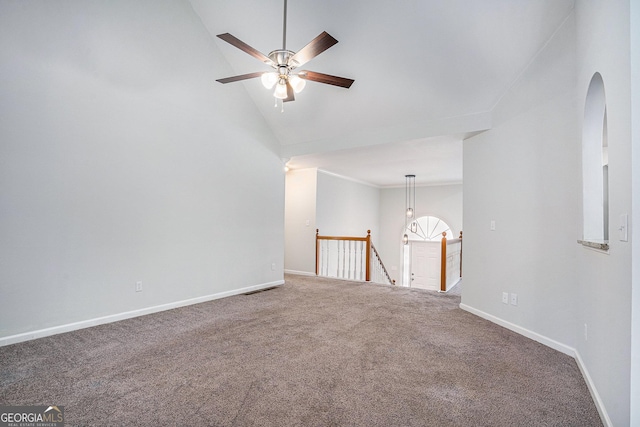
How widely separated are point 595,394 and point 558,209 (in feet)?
4.99

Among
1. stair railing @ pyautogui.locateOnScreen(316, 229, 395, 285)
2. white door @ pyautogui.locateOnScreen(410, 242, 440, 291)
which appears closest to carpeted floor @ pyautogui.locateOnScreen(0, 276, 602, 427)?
stair railing @ pyautogui.locateOnScreen(316, 229, 395, 285)

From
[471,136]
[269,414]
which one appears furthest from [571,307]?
[269,414]

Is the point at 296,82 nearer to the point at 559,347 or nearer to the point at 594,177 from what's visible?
the point at 594,177

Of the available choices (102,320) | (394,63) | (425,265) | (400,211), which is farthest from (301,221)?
(102,320)

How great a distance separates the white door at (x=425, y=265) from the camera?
24.4ft

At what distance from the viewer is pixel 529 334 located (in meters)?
3.04

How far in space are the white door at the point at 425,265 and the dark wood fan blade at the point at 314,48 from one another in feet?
19.4

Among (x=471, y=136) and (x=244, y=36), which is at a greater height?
(x=244, y=36)

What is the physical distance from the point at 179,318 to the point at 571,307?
12.9 feet

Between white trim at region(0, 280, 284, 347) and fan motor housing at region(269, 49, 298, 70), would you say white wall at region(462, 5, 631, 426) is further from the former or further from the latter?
white trim at region(0, 280, 284, 347)

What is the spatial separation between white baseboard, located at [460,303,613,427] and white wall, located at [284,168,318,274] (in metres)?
3.46

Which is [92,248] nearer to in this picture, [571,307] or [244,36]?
[244,36]

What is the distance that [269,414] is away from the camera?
1752 mm

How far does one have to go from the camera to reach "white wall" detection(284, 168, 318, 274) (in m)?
6.82
